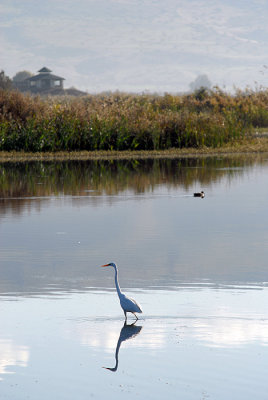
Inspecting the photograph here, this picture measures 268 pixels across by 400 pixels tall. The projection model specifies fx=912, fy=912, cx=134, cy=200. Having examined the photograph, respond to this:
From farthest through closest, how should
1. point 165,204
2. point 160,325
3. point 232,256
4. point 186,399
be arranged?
point 165,204 < point 232,256 < point 160,325 < point 186,399

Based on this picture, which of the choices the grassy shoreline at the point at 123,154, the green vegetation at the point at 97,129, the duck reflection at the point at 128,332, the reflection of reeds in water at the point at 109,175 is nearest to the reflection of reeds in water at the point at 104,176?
the reflection of reeds in water at the point at 109,175

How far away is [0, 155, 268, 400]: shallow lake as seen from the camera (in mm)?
7492

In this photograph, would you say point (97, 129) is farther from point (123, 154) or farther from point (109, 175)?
point (109, 175)

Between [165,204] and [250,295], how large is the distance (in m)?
10.1

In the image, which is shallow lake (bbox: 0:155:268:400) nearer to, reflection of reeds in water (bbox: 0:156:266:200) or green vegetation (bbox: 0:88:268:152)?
reflection of reeds in water (bbox: 0:156:266:200)

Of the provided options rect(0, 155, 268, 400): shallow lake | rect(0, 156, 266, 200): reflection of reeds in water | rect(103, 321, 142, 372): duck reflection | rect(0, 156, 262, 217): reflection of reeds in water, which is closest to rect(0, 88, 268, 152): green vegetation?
rect(0, 156, 266, 200): reflection of reeds in water

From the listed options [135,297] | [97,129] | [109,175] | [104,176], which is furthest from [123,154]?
[135,297]

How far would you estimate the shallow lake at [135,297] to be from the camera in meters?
7.49

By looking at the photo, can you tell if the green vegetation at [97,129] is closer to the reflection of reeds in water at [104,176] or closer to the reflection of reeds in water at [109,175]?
the reflection of reeds in water at [109,175]

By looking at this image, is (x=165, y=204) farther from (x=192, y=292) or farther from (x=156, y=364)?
(x=156, y=364)

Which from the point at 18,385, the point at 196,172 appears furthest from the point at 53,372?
the point at 196,172

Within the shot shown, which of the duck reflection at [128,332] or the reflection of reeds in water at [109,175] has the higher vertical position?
the reflection of reeds in water at [109,175]

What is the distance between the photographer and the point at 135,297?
10.3 m

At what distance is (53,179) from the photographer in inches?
1062
